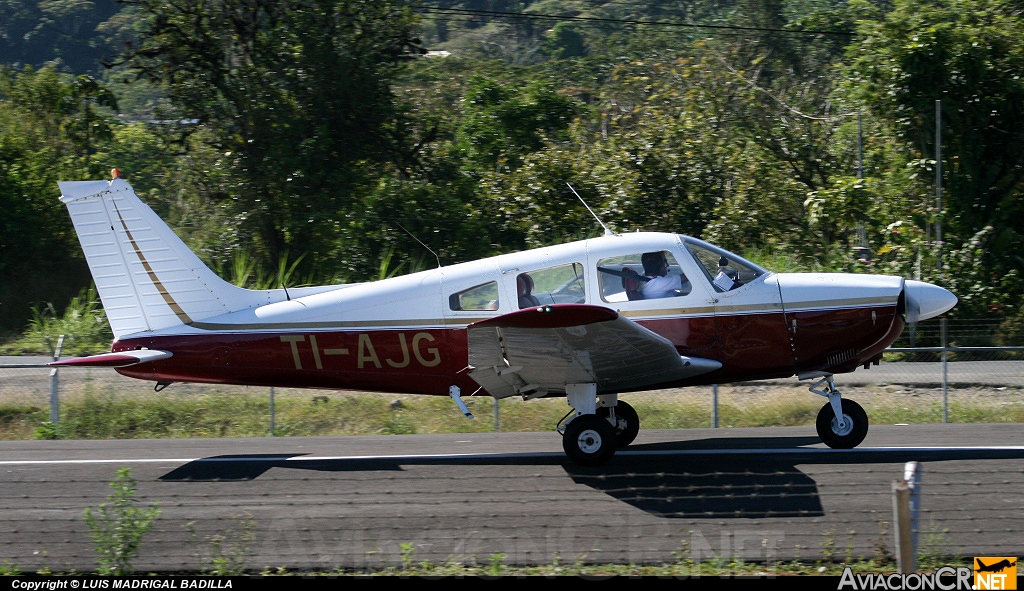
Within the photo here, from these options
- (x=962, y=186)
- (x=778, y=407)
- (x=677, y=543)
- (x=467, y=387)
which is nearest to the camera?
(x=677, y=543)

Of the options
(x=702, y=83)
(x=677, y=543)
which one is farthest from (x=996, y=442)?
(x=702, y=83)

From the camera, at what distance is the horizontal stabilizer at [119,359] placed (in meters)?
8.72

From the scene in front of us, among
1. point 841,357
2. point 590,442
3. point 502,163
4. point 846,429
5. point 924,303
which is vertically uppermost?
point 924,303

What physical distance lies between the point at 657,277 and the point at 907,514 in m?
4.41

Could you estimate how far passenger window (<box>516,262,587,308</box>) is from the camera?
8836mm

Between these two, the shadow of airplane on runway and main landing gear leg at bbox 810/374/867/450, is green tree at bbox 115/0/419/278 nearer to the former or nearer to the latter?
the shadow of airplane on runway

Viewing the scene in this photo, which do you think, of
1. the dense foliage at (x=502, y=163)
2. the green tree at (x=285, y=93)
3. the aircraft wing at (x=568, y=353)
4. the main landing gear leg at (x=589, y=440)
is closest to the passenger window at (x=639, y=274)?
the aircraft wing at (x=568, y=353)

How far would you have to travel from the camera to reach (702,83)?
25.5 meters

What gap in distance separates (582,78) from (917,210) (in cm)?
2343

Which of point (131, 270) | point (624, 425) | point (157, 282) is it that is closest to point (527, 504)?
point (624, 425)

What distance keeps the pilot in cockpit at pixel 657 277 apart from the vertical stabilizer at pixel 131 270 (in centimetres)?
406

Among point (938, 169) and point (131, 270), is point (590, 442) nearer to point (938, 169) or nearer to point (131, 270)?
point (131, 270)

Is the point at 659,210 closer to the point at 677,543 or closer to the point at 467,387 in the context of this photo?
the point at 467,387

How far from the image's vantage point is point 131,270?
31.3 feet
